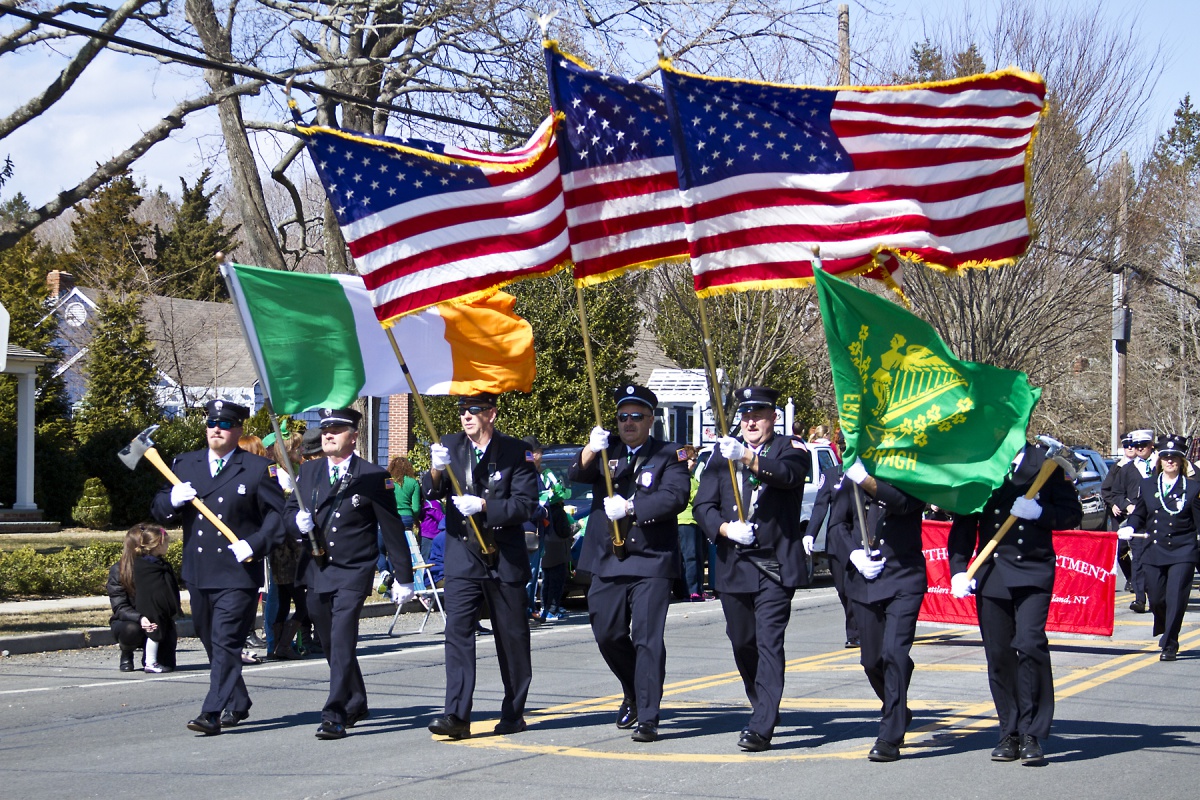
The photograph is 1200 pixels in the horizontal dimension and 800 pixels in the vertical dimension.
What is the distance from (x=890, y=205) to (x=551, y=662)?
5245mm

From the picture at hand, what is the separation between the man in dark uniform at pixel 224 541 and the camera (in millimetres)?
8133

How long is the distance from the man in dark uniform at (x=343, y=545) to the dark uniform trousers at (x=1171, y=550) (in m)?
7.29

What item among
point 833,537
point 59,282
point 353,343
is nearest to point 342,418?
point 353,343

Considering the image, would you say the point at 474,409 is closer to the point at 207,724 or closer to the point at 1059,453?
the point at 207,724

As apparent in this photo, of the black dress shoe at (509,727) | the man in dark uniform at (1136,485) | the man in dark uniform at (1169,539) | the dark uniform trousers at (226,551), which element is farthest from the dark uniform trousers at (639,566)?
the man in dark uniform at (1136,485)

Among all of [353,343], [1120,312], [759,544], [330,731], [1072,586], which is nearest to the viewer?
[759,544]

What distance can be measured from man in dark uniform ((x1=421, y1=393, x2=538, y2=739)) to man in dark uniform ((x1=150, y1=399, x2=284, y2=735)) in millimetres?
1068

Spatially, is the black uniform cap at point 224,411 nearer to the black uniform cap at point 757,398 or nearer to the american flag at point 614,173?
the american flag at point 614,173

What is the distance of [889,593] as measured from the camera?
24.6ft

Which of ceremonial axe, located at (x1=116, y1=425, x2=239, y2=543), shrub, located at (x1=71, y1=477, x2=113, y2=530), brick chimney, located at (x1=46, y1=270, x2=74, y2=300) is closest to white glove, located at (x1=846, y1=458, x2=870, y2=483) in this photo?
ceremonial axe, located at (x1=116, y1=425, x2=239, y2=543)

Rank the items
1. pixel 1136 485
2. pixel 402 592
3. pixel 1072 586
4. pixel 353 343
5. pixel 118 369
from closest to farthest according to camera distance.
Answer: pixel 402 592 → pixel 353 343 → pixel 1072 586 → pixel 1136 485 → pixel 118 369

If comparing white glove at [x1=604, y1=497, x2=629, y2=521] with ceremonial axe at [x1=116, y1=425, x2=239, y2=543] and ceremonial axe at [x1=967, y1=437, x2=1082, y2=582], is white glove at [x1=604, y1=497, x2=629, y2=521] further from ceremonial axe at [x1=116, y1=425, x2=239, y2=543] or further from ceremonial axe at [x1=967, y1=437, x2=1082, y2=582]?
ceremonial axe at [x1=116, y1=425, x2=239, y2=543]

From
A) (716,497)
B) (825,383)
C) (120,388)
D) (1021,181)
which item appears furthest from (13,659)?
(825,383)

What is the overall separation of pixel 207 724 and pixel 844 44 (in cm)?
1574
